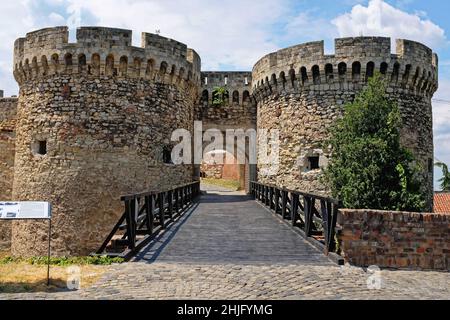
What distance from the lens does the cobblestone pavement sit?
4.18m

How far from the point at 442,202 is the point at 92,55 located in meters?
21.2

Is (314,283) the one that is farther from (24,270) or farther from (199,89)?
(199,89)

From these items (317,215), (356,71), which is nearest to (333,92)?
(356,71)

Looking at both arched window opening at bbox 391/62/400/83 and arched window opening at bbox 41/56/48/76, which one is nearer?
arched window opening at bbox 41/56/48/76

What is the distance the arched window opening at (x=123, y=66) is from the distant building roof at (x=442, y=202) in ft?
59.8

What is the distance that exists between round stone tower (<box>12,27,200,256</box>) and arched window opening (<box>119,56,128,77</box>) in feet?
Result: 0.09

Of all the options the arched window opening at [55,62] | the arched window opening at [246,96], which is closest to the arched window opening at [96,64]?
the arched window opening at [55,62]

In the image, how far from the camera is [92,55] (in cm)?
1135

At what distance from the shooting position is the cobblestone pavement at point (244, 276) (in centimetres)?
418

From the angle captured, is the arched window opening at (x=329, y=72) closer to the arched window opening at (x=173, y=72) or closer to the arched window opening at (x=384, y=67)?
the arched window opening at (x=384, y=67)

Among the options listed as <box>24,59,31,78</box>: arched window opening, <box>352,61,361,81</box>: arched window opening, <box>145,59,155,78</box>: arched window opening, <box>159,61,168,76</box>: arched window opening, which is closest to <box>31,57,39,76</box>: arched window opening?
<box>24,59,31,78</box>: arched window opening

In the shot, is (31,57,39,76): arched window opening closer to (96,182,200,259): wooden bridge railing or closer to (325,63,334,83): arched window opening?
(96,182,200,259): wooden bridge railing

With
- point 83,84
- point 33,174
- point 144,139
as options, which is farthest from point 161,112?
point 33,174

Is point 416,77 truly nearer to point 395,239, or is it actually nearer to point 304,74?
point 304,74
